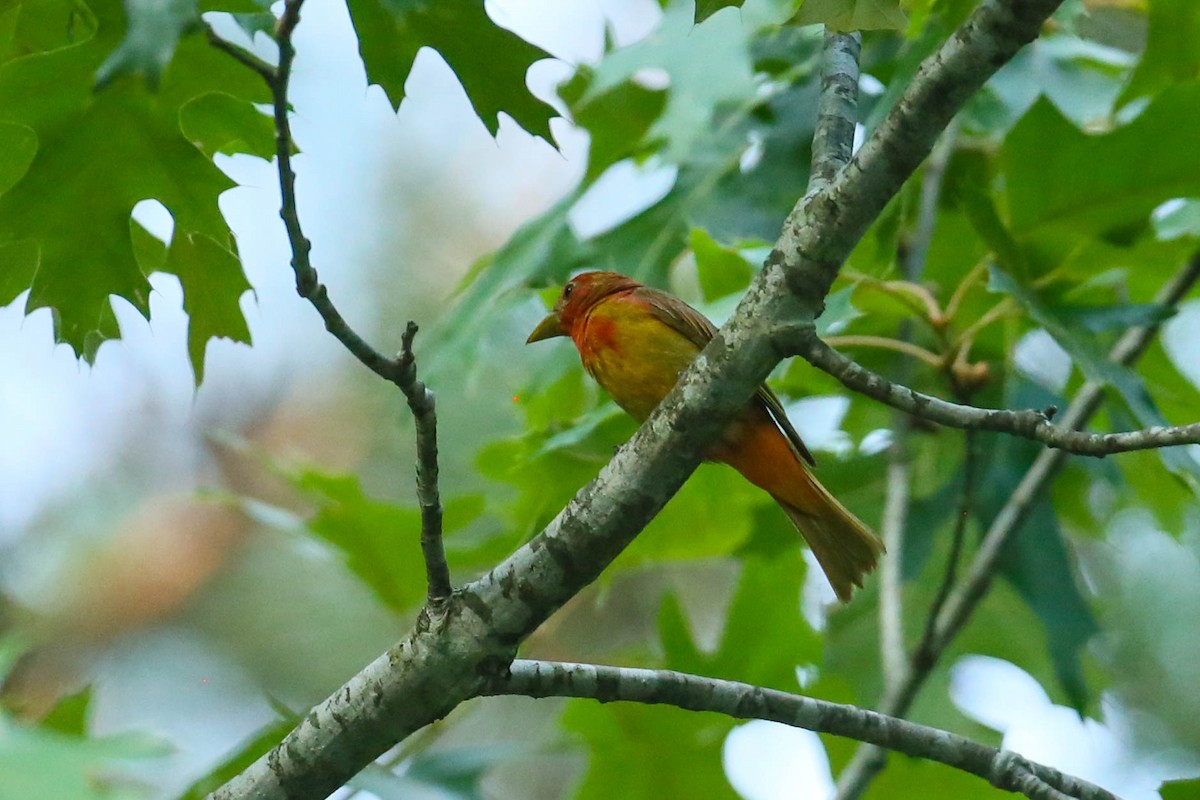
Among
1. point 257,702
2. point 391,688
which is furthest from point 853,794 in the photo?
point 257,702

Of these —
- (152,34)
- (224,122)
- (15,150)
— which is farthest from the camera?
(224,122)

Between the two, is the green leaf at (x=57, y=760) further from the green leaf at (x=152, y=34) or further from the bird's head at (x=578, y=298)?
the bird's head at (x=578, y=298)

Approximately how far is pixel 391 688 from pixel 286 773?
9.9 inches

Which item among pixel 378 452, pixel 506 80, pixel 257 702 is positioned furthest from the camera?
pixel 378 452

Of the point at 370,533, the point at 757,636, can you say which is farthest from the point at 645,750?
the point at 370,533

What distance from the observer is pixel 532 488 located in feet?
11.6

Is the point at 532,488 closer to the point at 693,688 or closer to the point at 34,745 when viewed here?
the point at 693,688

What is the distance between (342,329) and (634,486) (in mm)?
565

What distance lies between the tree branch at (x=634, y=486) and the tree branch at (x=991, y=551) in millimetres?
1573

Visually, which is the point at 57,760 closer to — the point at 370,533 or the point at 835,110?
the point at 835,110

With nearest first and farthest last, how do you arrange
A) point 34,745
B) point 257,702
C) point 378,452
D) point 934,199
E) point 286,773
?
point 34,745 < point 286,773 < point 934,199 < point 257,702 < point 378,452

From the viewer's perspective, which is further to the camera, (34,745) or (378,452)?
(378,452)

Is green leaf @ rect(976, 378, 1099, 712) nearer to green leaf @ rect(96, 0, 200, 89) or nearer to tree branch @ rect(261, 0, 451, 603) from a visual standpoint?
tree branch @ rect(261, 0, 451, 603)

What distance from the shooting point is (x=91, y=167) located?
2268 millimetres
